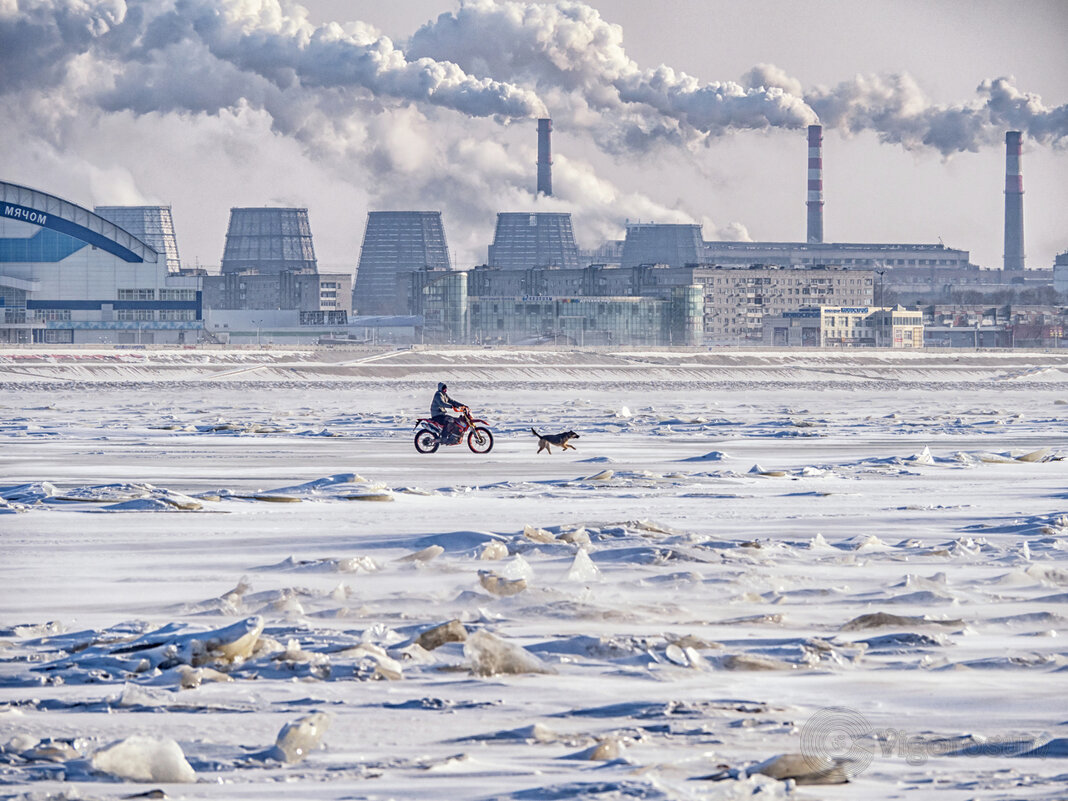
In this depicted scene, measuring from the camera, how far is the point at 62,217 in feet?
539

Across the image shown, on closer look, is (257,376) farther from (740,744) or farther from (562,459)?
(740,744)

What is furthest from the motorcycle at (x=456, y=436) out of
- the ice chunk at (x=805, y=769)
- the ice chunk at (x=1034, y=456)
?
the ice chunk at (x=805, y=769)

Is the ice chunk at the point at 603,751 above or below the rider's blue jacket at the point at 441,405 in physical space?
below

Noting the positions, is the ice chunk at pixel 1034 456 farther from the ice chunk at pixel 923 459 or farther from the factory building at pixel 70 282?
the factory building at pixel 70 282

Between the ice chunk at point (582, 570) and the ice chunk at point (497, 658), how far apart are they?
4.35m

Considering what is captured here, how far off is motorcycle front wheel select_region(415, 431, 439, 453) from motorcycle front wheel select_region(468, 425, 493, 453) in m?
0.84

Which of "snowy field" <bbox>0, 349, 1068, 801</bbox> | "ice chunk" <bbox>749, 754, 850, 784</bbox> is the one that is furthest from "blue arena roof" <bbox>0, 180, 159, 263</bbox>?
"ice chunk" <bbox>749, 754, 850, 784</bbox>

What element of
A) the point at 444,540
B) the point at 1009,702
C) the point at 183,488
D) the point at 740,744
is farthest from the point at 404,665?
the point at 183,488

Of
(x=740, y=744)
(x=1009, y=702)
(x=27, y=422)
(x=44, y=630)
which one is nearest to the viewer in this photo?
(x=740, y=744)

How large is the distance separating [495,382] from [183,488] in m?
81.1

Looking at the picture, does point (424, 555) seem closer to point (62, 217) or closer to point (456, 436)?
point (456, 436)

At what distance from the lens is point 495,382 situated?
10875 cm

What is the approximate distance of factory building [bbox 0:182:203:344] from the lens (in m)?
164

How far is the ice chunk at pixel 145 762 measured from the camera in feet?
31.2
